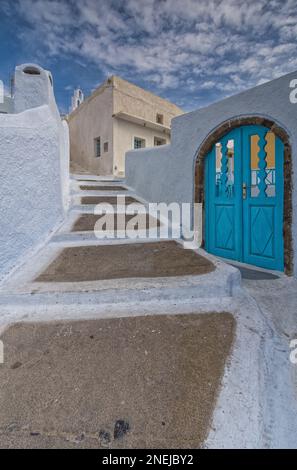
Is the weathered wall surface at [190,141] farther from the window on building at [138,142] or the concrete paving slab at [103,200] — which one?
the window on building at [138,142]

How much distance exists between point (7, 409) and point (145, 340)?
2.79 feet

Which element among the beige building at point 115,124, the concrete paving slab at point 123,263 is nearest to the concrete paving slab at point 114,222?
the concrete paving slab at point 123,263

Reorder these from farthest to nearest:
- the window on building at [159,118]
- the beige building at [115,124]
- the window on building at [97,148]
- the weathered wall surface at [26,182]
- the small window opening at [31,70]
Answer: the window on building at [159,118] → the window on building at [97,148] → the beige building at [115,124] → the small window opening at [31,70] → the weathered wall surface at [26,182]

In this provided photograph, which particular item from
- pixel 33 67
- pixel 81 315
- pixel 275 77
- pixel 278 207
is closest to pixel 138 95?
pixel 33 67

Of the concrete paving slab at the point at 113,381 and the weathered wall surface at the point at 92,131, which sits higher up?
the weathered wall surface at the point at 92,131

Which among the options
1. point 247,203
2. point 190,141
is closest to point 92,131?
point 190,141

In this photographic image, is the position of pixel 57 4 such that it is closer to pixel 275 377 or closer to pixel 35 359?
pixel 35 359

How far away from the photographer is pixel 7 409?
121 cm

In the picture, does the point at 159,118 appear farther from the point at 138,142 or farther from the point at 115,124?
the point at 115,124

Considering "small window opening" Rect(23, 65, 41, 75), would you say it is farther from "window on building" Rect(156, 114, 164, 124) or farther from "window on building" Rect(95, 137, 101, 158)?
"window on building" Rect(156, 114, 164, 124)

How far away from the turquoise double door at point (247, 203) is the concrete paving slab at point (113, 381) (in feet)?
8.29

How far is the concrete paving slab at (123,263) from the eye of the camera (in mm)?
2432

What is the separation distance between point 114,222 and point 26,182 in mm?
1708

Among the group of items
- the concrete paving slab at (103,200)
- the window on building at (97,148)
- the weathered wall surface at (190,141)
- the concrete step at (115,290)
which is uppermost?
the window on building at (97,148)
